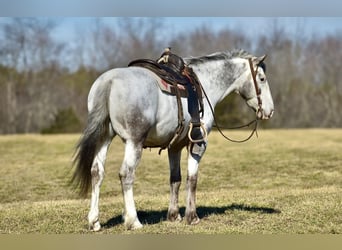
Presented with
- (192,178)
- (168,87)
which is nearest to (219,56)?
(168,87)

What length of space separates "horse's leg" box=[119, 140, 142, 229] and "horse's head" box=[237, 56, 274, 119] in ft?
7.98

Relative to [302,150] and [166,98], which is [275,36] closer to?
[302,150]

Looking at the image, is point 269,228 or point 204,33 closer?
point 269,228

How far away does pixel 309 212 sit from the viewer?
838 centimetres

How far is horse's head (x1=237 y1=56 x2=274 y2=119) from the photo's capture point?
8.25 meters

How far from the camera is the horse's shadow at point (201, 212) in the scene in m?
7.88

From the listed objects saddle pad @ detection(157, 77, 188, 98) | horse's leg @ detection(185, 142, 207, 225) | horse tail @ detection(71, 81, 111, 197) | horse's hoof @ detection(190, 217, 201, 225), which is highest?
saddle pad @ detection(157, 77, 188, 98)

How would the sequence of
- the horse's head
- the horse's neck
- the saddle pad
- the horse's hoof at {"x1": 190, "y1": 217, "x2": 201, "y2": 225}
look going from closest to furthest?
1. the saddle pad
2. the horse's hoof at {"x1": 190, "y1": 217, "x2": 201, "y2": 225}
3. the horse's neck
4. the horse's head

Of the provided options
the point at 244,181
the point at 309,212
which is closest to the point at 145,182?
the point at 244,181

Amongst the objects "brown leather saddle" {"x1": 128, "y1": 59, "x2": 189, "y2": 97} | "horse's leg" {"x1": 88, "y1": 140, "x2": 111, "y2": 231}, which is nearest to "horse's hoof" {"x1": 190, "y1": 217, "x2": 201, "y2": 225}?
"horse's leg" {"x1": 88, "y1": 140, "x2": 111, "y2": 231}

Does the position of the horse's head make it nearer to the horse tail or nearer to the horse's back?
the horse's back

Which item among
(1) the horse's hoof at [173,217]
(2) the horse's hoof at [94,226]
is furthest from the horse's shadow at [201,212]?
(2) the horse's hoof at [94,226]

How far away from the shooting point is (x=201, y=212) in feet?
28.8

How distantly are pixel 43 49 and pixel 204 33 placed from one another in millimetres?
12542
